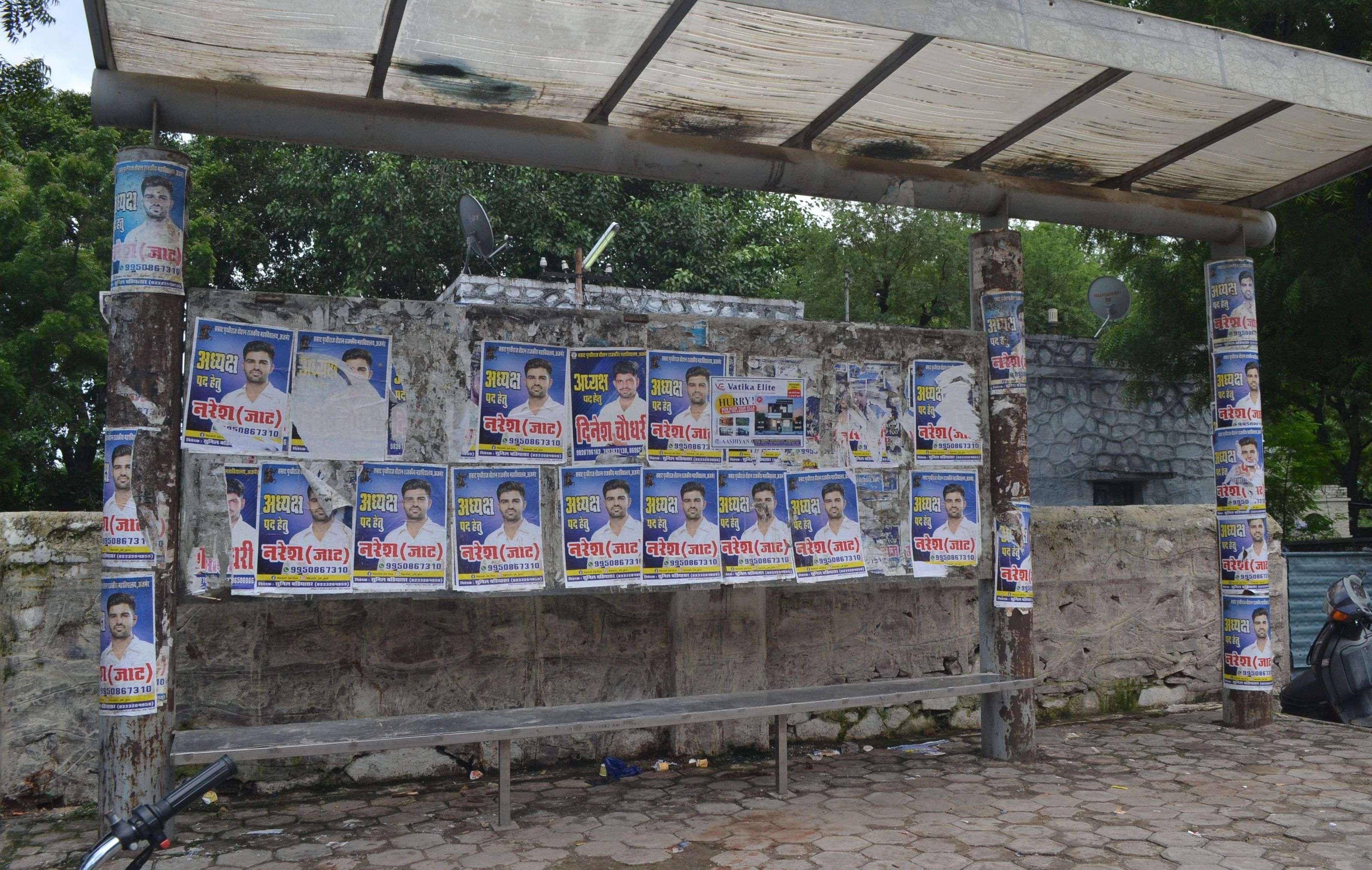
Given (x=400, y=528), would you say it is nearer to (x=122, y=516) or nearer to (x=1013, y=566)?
(x=122, y=516)

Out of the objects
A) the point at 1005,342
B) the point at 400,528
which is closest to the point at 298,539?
the point at 400,528

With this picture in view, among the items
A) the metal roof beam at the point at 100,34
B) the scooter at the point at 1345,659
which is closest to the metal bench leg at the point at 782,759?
the scooter at the point at 1345,659

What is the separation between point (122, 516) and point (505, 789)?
1937mm

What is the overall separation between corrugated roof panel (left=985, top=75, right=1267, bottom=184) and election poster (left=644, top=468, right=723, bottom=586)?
98.9 inches

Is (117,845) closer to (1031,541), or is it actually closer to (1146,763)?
(1146,763)

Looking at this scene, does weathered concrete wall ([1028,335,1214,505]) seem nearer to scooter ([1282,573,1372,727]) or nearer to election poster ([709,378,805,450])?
scooter ([1282,573,1372,727])

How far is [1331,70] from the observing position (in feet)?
16.9

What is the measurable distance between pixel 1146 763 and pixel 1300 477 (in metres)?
9.61

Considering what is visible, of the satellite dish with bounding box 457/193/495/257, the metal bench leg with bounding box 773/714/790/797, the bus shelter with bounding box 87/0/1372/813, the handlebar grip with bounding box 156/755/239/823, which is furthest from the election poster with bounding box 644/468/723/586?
the satellite dish with bounding box 457/193/495/257

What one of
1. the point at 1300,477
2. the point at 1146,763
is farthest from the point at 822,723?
the point at 1300,477

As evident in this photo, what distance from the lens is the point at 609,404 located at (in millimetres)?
5262

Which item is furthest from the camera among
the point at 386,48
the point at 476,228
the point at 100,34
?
the point at 476,228

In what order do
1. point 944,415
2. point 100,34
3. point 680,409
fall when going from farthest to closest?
point 944,415
point 680,409
point 100,34

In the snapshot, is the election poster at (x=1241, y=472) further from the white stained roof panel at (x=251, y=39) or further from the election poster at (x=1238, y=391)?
the white stained roof panel at (x=251, y=39)
